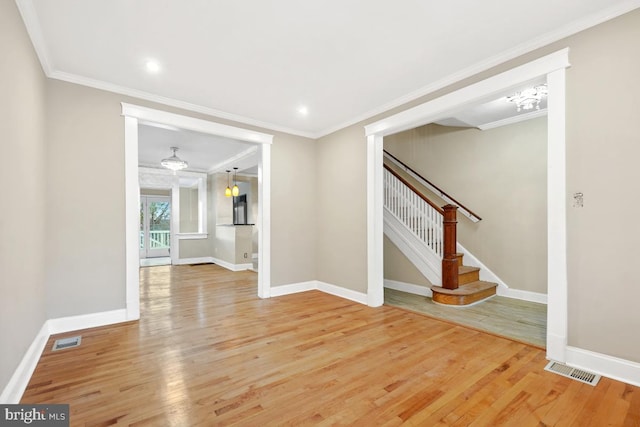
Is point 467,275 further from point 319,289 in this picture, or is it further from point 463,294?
point 319,289

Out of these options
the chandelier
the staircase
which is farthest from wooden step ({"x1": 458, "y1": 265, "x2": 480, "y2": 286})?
the chandelier

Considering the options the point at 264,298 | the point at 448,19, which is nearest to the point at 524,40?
the point at 448,19

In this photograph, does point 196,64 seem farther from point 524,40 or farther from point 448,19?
point 524,40

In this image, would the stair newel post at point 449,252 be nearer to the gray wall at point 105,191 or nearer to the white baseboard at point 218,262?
the gray wall at point 105,191

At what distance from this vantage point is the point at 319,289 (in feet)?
16.2

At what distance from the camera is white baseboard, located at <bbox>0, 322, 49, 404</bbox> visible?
1708mm

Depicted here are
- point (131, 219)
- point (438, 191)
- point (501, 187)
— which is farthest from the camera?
point (438, 191)

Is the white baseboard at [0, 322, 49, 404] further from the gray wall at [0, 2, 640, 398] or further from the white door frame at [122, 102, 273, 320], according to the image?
the white door frame at [122, 102, 273, 320]

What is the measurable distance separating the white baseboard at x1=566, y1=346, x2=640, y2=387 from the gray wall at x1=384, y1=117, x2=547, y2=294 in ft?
7.30

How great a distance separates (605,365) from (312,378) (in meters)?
2.19

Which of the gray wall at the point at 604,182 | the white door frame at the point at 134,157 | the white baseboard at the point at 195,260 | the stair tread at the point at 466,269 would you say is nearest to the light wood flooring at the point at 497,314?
the stair tread at the point at 466,269

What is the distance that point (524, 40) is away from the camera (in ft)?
8.11

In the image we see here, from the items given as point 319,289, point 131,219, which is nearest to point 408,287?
point 319,289

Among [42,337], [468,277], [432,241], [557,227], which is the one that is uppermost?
[557,227]
